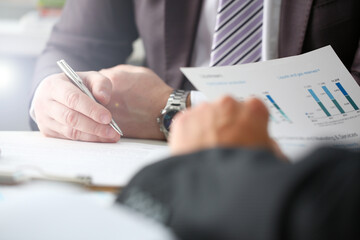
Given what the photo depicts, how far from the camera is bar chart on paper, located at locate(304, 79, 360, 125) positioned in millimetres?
570

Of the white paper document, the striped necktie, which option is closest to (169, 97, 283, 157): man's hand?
the white paper document

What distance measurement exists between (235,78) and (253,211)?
0.33 meters

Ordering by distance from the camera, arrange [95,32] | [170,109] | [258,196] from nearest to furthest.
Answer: [258,196]
[170,109]
[95,32]

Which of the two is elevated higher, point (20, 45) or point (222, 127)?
point (222, 127)

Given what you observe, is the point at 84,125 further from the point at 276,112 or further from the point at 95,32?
the point at 95,32

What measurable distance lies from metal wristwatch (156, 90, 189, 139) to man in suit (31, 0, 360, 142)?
0.03ft

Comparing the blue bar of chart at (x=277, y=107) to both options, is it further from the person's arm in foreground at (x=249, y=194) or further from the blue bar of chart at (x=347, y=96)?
the person's arm in foreground at (x=249, y=194)

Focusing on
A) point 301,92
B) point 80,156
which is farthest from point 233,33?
point 80,156

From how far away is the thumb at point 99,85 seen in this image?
0.67 metres

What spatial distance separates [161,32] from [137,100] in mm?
245

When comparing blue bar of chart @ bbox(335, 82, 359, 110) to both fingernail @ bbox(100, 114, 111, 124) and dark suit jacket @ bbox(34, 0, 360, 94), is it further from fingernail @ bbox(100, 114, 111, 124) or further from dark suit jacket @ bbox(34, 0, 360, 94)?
fingernail @ bbox(100, 114, 111, 124)

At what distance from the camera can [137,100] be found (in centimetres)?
78

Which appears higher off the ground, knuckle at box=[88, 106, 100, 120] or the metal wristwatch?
knuckle at box=[88, 106, 100, 120]

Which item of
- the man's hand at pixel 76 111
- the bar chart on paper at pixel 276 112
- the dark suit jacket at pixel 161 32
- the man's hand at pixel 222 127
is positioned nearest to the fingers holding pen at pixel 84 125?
the man's hand at pixel 76 111
